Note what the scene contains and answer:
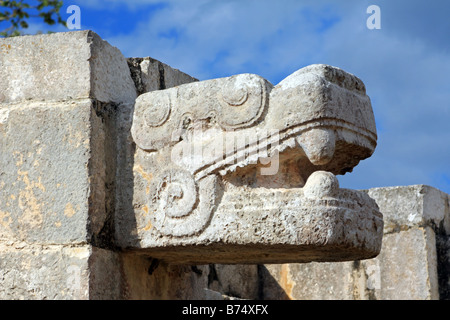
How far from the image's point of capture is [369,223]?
345 cm

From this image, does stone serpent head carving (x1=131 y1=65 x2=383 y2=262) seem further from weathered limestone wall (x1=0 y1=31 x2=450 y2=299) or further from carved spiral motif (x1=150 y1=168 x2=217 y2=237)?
weathered limestone wall (x1=0 y1=31 x2=450 y2=299)

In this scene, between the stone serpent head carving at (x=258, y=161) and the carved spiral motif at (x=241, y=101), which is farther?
the carved spiral motif at (x=241, y=101)

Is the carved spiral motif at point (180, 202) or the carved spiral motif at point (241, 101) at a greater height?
the carved spiral motif at point (241, 101)

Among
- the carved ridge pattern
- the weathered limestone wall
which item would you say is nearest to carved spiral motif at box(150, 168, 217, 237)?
the carved ridge pattern

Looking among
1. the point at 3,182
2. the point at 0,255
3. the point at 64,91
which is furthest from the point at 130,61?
the point at 0,255

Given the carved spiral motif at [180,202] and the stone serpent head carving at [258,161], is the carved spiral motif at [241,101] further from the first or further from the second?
the carved spiral motif at [180,202]

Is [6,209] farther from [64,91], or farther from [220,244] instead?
[220,244]

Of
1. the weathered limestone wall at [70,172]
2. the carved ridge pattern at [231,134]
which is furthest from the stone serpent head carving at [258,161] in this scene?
the weathered limestone wall at [70,172]

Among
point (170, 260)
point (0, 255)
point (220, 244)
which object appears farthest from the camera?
point (170, 260)

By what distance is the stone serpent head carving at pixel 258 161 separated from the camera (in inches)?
129

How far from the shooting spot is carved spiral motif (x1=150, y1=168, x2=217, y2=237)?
11.3 feet

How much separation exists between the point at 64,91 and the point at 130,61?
0.58 meters

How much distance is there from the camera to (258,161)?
3.39 metres

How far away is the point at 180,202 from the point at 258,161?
409 mm
